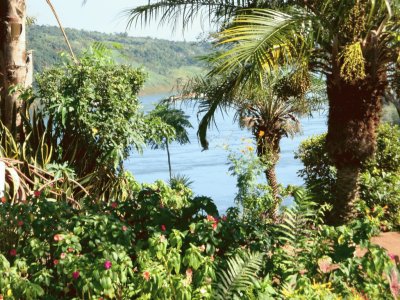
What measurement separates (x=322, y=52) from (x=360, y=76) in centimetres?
109

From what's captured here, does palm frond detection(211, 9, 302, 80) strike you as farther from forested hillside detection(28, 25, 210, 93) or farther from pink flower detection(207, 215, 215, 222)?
forested hillside detection(28, 25, 210, 93)

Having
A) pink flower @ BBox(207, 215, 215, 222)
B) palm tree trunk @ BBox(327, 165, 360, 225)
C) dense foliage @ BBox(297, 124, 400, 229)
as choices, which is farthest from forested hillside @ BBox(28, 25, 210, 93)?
pink flower @ BBox(207, 215, 215, 222)

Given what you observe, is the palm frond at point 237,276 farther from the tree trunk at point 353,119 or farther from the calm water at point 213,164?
the tree trunk at point 353,119

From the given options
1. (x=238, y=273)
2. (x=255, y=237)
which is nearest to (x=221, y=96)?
(x=255, y=237)

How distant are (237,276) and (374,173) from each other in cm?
854

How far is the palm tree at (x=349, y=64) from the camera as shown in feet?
31.2

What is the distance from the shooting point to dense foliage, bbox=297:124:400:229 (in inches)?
486

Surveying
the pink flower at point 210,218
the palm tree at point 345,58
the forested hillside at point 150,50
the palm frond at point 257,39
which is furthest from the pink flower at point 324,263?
the forested hillside at point 150,50

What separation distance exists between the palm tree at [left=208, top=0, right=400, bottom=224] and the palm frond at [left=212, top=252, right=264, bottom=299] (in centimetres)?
441

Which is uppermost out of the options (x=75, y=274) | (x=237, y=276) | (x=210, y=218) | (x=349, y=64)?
(x=349, y=64)

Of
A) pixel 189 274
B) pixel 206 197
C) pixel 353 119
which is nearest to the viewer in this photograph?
pixel 189 274

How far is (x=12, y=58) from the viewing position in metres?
9.80

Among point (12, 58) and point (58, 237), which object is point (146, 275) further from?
point (12, 58)

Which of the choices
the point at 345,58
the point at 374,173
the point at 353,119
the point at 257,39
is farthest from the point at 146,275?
the point at 374,173
